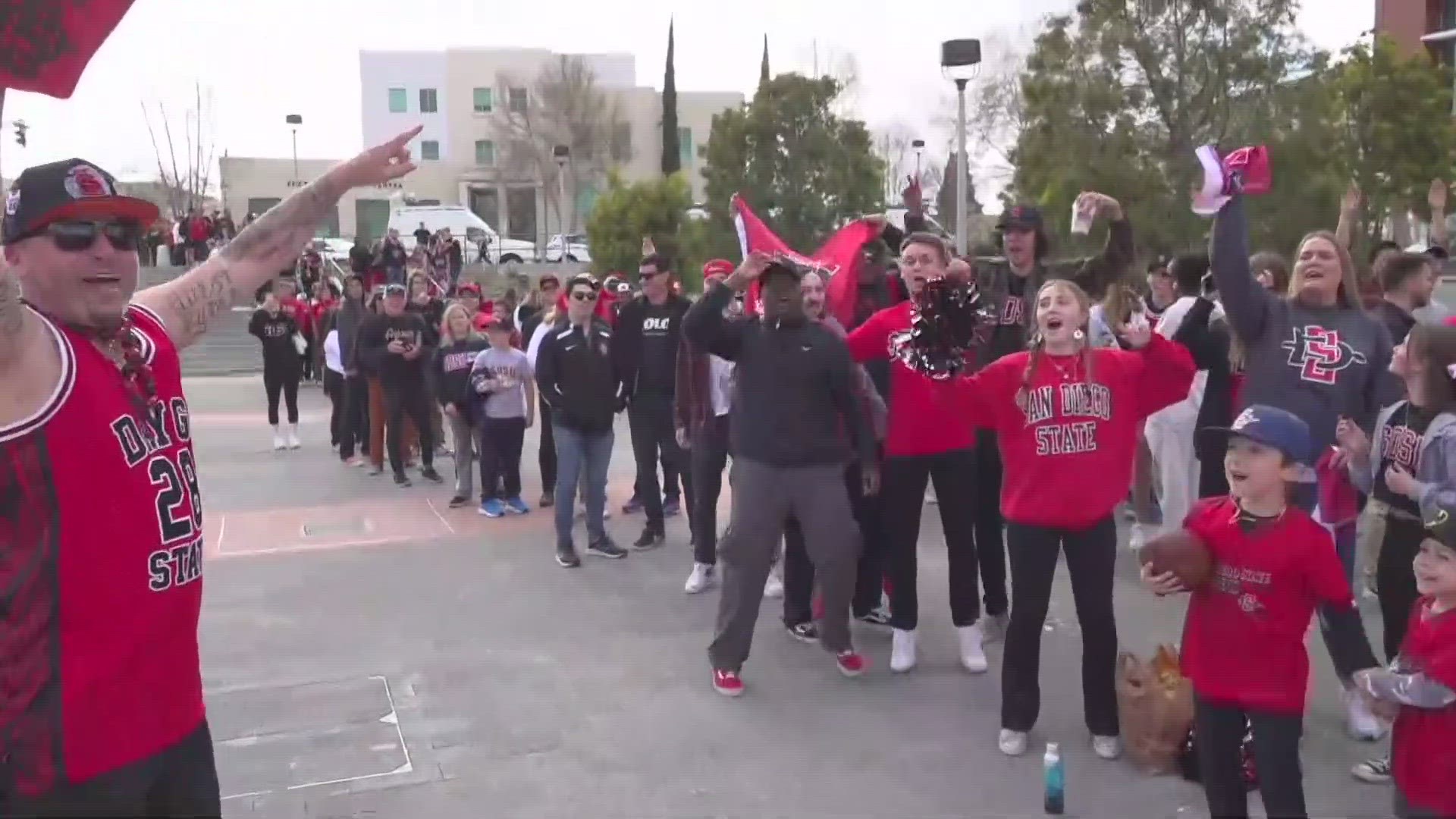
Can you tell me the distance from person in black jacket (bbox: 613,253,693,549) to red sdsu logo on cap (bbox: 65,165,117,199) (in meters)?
5.97

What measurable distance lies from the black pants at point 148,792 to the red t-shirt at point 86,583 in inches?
1.0

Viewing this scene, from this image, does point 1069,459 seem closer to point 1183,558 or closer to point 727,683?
point 1183,558

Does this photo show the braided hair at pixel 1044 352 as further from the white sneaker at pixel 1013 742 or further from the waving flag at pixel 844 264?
the waving flag at pixel 844 264

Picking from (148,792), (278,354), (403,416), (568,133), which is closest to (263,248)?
(148,792)

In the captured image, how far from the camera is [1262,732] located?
352cm

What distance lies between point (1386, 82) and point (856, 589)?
15382mm

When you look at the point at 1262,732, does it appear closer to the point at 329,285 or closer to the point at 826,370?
the point at 826,370

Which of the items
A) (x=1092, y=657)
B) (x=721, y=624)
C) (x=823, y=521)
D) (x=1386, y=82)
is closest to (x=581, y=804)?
(x=721, y=624)

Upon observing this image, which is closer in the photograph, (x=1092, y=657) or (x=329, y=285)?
(x=1092, y=657)

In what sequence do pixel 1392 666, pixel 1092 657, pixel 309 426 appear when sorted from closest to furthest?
pixel 1392 666, pixel 1092 657, pixel 309 426

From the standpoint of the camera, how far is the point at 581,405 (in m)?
8.05

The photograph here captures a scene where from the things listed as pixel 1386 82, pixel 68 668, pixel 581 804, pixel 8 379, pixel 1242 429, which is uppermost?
pixel 1386 82

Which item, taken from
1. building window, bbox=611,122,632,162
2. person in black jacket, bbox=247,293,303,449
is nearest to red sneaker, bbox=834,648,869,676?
person in black jacket, bbox=247,293,303,449

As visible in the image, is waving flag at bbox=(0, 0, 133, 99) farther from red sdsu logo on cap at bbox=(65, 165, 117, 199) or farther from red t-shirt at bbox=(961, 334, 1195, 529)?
red t-shirt at bbox=(961, 334, 1195, 529)
